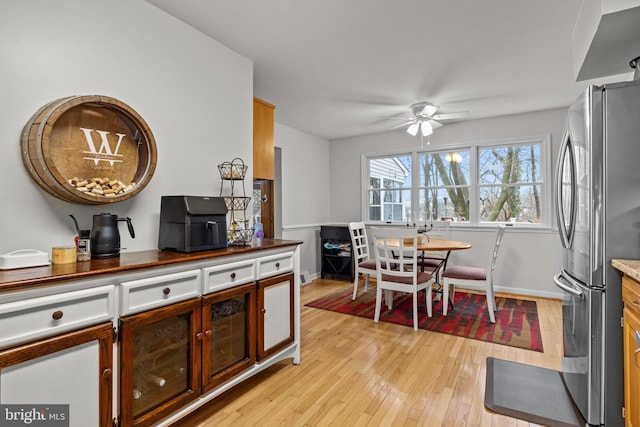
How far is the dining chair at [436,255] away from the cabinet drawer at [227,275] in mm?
2507

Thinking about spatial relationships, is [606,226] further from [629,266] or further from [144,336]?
[144,336]

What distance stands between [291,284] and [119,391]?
49.0 inches

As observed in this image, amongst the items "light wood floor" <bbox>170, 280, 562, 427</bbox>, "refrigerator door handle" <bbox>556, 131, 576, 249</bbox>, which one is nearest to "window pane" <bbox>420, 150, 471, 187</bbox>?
"light wood floor" <bbox>170, 280, 562, 427</bbox>

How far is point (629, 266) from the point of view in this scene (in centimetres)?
136

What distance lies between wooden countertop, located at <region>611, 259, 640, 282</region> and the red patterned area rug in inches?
66.2

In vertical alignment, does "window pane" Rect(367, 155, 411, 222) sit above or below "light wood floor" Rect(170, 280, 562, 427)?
above

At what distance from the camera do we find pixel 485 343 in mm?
2932

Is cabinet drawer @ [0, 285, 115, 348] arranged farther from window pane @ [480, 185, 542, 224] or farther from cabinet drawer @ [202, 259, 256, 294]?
window pane @ [480, 185, 542, 224]

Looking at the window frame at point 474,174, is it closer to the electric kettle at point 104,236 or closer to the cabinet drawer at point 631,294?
the cabinet drawer at point 631,294

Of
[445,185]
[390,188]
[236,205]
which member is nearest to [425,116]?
[445,185]

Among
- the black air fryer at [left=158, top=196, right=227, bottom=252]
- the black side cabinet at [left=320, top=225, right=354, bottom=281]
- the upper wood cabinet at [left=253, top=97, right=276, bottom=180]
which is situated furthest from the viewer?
the black side cabinet at [left=320, top=225, right=354, bottom=281]

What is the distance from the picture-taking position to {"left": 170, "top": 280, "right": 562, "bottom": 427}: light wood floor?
1.89 meters

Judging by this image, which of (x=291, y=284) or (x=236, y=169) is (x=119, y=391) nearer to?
(x=291, y=284)

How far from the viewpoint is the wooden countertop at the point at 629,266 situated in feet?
4.20
